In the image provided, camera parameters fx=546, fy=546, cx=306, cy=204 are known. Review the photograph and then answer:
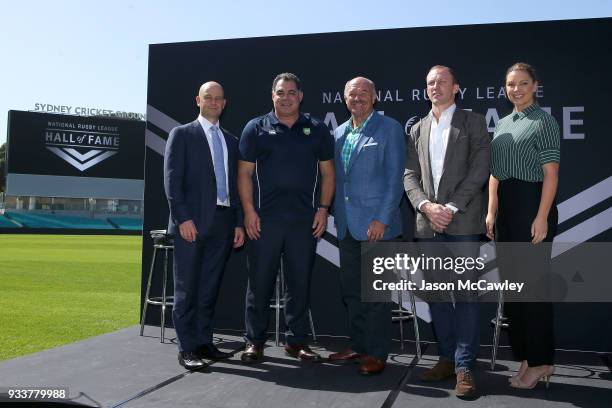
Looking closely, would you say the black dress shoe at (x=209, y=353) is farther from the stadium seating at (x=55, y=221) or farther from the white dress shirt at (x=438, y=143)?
the stadium seating at (x=55, y=221)

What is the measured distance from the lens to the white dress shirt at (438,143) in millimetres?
2826

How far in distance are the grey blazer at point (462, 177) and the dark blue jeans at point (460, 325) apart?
0.06 metres

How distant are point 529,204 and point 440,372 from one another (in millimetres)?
983

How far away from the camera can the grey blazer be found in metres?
2.74

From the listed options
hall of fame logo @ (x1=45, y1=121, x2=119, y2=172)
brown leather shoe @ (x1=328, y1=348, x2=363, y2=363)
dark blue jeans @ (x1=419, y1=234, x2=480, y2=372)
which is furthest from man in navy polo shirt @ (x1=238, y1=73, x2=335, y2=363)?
hall of fame logo @ (x1=45, y1=121, x2=119, y2=172)

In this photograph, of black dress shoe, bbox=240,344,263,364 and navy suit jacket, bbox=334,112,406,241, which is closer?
navy suit jacket, bbox=334,112,406,241

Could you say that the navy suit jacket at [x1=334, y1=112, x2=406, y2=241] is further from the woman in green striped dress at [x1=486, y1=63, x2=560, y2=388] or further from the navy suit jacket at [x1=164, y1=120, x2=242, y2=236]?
the navy suit jacket at [x1=164, y1=120, x2=242, y2=236]

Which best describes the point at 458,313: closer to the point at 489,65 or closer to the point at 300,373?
Answer: the point at 300,373

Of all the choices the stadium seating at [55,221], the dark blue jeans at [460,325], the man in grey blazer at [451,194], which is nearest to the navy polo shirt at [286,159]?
the man in grey blazer at [451,194]

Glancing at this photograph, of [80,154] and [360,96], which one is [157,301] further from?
[80,154]

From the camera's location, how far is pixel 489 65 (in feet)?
13.0

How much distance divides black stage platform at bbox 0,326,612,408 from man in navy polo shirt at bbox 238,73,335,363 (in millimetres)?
335

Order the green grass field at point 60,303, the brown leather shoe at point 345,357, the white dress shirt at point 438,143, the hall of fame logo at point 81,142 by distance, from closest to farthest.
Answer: the white dress shirt at point 438,143
the brown leather shoe at point 345,357
the green grass field at point 60,303
the hall of fame logo at point 81,142

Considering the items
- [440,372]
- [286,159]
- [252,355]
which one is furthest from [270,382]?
[286,159]
